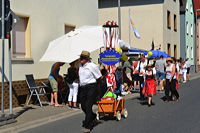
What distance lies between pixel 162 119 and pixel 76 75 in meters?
3.41

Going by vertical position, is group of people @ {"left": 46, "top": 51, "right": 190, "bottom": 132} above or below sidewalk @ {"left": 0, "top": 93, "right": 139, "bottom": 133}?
above

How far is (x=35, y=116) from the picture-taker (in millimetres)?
9992

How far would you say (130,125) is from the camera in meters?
8.78

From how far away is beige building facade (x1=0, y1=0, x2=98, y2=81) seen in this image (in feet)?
40.5

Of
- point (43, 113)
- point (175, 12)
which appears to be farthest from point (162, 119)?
point (175, 12)

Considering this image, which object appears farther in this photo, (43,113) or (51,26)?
(51,26)

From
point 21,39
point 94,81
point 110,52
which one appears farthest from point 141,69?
point 94,81

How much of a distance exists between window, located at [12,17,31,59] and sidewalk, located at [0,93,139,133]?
195cm

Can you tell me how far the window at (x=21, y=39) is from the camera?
12.4 metres

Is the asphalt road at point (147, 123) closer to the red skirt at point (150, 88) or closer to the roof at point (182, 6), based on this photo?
the red skirt at point (150, 88)

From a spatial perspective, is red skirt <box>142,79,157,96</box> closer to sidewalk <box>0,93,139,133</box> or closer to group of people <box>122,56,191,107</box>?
group of people <box>122,56,191,107</box>

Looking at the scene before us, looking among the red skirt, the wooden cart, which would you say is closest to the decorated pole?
the wooden cart

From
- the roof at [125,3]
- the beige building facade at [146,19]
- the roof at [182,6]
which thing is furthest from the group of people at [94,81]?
the roof at [182,6]

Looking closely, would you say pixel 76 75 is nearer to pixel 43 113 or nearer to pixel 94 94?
pixel 43 113
